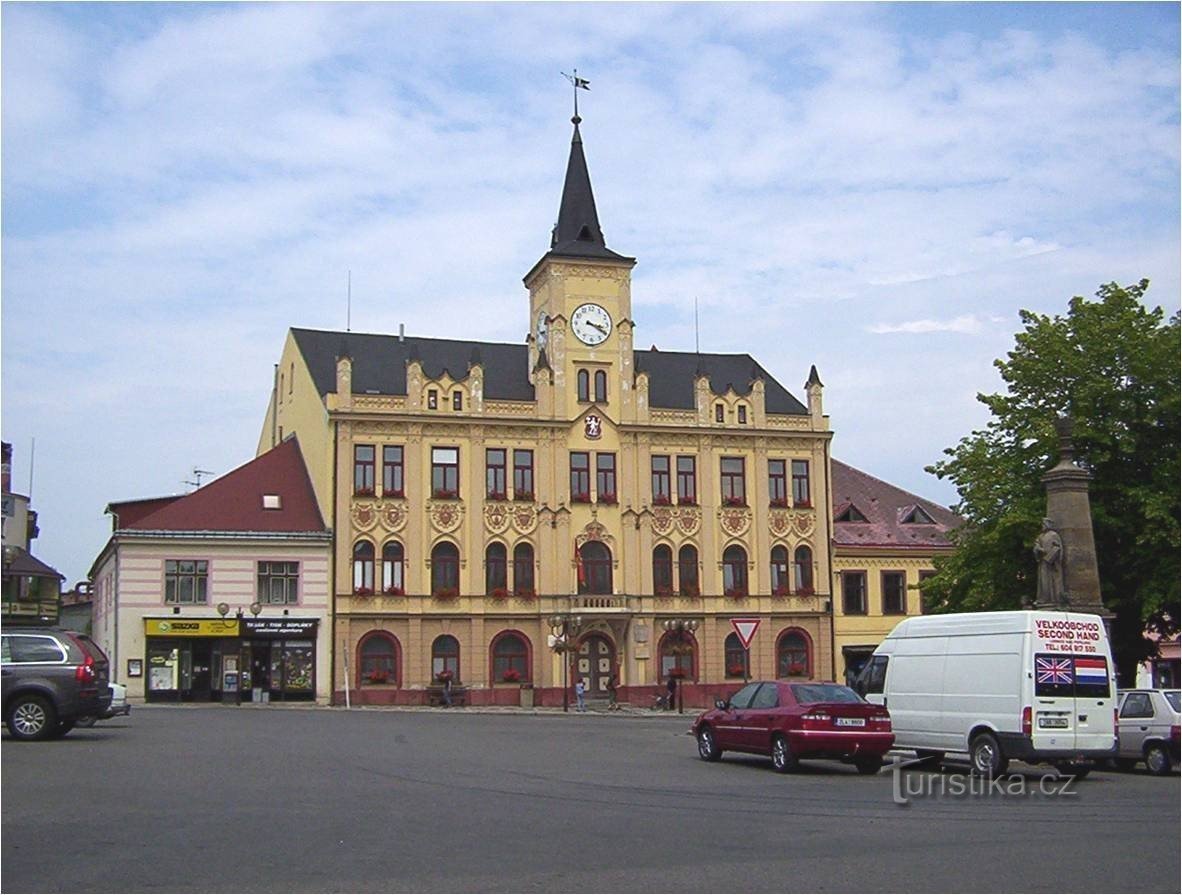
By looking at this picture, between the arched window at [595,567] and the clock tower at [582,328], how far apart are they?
5.41m

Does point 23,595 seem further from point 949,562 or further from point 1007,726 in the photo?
point 1007,726

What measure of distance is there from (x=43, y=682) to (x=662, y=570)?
38.6m

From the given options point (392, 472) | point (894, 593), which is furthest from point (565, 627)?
point (894, 593)

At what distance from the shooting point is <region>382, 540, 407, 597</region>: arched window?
Result: 57875mm

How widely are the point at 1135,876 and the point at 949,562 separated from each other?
1226 inches

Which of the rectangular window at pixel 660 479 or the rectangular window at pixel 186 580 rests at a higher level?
the rectangular window at pixel 660 479

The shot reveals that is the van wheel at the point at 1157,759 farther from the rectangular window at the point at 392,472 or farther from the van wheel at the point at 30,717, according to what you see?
the rectangular window at the point at 392,472

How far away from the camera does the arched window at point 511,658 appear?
193 ft

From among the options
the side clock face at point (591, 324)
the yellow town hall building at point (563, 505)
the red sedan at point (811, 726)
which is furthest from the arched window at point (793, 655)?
the red sedan at point (811, 726)

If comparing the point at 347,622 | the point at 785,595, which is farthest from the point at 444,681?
the point at 785,595

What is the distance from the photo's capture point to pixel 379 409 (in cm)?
5862

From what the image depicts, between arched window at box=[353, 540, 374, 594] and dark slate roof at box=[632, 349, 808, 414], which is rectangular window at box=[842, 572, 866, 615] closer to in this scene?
dark slate roof at box=[632, 349, 808, 414]

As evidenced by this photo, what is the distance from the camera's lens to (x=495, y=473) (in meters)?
60.0

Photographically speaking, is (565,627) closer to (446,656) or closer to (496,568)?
(496,568)
